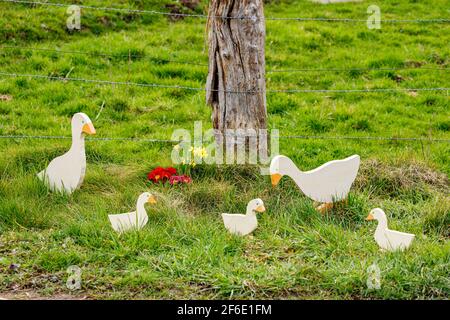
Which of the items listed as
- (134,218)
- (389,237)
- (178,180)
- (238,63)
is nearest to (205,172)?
(178,180)

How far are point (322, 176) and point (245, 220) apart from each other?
76 cm

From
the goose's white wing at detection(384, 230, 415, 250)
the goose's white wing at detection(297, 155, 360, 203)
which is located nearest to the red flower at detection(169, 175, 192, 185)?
the goose's white wing at detection(297, 155, 360, 203)

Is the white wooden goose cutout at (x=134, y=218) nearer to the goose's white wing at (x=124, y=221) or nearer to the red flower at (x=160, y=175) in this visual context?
the goose's white wing at (x=124, y=221)

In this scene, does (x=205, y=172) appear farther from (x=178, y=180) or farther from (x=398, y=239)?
(x=398, y=239)

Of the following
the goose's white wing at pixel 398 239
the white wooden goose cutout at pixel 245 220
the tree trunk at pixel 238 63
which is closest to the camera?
the goose's white wing at pixel 398 239

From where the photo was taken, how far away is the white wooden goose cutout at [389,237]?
5148 millimetres

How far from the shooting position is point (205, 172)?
21.4 ft

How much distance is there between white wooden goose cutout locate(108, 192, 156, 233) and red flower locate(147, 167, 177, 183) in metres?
0.75

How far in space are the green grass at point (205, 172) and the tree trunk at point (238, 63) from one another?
1.77 ft

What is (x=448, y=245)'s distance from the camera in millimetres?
5254

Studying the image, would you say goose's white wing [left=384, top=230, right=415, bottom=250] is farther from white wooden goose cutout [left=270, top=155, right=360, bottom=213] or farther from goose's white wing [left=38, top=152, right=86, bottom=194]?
goose's white wing [left=38, top=152, right=86, bottom=194]

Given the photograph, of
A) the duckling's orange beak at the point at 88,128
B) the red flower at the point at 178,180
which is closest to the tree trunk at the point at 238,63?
the red flower at the point at 178,180

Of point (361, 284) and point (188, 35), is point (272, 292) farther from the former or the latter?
point (188, 35)

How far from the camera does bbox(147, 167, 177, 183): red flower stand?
6320mm
